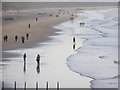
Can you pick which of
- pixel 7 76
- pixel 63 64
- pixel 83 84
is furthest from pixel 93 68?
pixel 7 76

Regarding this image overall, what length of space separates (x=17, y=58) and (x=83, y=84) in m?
8.21

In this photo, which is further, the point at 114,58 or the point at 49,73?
the point at 114,58

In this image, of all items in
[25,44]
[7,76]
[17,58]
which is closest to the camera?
[7,76]

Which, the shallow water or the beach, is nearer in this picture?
the shallow water

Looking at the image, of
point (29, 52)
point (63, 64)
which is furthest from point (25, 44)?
point (63, 64)

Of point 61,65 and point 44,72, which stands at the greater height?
point 61,65

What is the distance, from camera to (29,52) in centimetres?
2947

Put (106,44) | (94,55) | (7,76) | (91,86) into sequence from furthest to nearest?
(106,44)
(94,55)
(7,76)
(91,86)

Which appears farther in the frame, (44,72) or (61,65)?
(61,65)

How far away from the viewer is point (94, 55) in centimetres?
2933

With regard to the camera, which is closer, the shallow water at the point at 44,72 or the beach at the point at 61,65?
the shallow water at the point at 44,72

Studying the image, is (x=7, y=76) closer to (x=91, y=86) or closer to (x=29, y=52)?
(x=91, y=86)

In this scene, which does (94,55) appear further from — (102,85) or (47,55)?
(102,85)

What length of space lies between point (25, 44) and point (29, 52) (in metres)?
5.25
